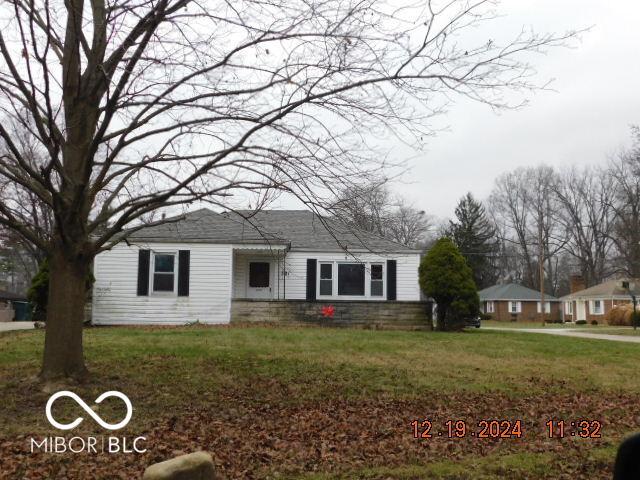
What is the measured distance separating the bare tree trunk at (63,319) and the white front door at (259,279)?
1472 cm

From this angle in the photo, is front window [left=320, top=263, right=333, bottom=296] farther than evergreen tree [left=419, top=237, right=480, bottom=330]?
Yes

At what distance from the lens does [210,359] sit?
10992mm

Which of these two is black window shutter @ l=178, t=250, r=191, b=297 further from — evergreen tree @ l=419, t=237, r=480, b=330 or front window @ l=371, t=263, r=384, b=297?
evergreen tree @ l=419, t=237, r=480, b=330

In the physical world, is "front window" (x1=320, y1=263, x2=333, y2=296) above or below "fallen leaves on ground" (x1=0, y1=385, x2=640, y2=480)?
above

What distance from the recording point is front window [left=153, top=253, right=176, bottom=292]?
67.9 ft

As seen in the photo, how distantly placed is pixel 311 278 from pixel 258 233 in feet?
9.61

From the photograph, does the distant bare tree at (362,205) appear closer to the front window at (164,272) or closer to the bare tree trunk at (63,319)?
the bare tree trunk at (63,319)

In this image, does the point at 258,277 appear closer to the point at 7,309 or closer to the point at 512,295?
the point at 7,309

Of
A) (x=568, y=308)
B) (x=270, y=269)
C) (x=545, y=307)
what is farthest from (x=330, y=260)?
(x=545, y=307)

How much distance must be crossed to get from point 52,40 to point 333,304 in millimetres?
13700

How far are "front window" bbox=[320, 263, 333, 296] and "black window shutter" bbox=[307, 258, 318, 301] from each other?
1.13ft

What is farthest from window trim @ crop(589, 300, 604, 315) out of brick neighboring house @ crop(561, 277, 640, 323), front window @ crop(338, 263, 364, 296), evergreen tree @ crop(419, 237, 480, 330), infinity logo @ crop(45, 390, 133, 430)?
infinity logo @ crop(45, 390, 133, 430)

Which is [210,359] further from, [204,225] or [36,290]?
[204,225]

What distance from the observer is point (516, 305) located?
179 ft
